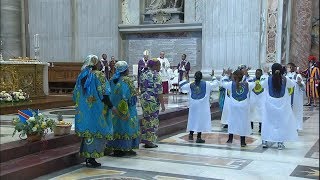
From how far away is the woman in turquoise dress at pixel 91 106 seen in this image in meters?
5.87

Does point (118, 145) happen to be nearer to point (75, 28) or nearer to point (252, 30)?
point (252, 30)

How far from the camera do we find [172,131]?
31.9ft

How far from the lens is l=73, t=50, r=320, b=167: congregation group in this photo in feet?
19.4

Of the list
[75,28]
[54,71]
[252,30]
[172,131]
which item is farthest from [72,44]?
[172,131]

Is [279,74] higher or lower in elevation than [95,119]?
higher

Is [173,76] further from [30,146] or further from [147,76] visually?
→ [30,146]

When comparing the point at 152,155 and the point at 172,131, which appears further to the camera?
the point at 172,131

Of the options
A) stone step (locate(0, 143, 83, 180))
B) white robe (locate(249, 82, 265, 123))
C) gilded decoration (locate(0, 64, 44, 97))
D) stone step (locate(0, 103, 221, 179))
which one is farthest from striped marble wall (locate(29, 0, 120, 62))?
stone step (locate(0, 143, 83, 180))

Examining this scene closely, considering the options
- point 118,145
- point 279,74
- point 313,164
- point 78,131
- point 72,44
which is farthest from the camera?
point 72,44

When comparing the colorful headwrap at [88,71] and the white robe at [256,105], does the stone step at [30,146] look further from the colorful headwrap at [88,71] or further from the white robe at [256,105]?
the white robe at [256,105]

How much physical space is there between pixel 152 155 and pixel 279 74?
2.50 meters

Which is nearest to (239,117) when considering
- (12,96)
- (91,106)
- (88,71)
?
(91,106)

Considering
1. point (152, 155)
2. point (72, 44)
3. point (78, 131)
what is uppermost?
point (72, 44)

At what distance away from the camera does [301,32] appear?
17.2 metres
